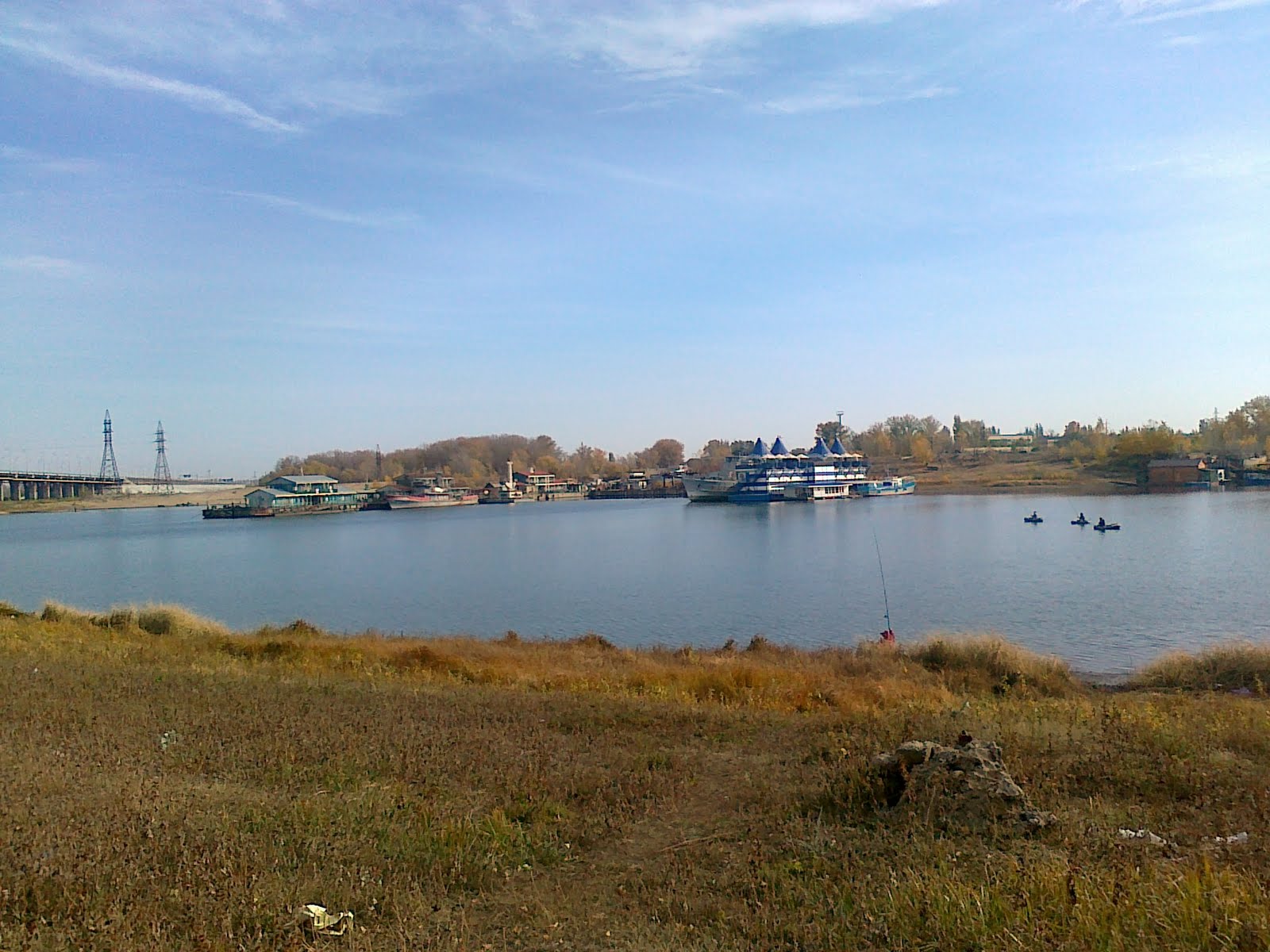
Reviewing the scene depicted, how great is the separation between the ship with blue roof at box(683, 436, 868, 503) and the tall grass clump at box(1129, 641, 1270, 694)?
282 ft

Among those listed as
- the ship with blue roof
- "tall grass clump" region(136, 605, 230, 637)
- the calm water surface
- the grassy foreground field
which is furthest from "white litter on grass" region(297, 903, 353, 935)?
the ship with blue roof

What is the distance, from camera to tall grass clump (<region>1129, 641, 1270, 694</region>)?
14.4 m

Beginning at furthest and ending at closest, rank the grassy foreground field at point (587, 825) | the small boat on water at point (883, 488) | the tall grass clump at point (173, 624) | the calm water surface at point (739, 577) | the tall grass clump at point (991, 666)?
the small boat on water at point (883, 488)
the calm water surface at point (739, 577)
the tall grass clump at point (173, 624)
the tall grass clump at point (991, 666)
the grassy foreground field at point (587, 825)

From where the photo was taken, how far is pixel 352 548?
57.9 metres

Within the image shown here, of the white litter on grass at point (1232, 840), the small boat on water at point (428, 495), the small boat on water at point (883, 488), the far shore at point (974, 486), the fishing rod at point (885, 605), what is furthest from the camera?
the small boat on water at point (428, 495)

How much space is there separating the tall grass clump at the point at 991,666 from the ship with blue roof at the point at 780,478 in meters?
85.0

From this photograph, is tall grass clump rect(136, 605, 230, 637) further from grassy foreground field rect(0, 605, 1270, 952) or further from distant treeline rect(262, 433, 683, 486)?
distant treeline rect(262, 433, 683, 486)

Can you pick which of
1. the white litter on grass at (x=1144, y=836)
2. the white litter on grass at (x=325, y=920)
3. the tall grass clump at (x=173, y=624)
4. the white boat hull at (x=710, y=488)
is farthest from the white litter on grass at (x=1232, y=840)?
the white boat hull at (x=710, y=488)

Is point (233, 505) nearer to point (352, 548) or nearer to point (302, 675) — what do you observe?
point (352, 548)

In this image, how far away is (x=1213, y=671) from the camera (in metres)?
14.9

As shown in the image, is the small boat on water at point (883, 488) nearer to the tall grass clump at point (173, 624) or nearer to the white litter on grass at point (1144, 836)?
the tall grass clump at point (173, 624)

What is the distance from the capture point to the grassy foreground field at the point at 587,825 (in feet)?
12.2

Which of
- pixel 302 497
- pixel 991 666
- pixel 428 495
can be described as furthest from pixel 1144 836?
pixel 428 495

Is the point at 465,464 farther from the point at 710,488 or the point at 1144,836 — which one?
the point at 1144,836
